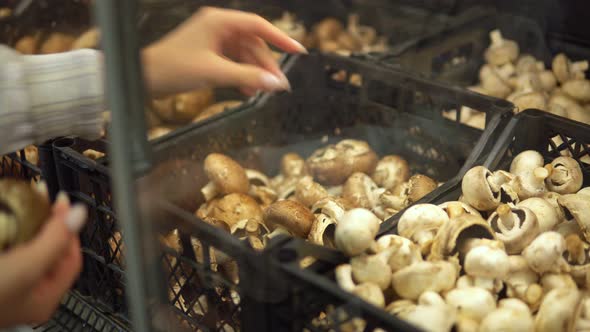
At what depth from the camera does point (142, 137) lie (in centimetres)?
76

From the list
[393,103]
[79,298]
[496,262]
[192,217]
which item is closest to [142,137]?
[192,217]

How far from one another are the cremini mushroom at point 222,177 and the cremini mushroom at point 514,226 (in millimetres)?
520

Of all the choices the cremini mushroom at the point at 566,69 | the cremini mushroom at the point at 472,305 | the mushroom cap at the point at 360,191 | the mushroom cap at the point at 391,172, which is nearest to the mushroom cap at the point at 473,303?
the cremini mushroom at the point at 472,305

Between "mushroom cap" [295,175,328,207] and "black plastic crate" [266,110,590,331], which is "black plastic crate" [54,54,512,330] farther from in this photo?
"mushroom cap" [295,175,328,207]

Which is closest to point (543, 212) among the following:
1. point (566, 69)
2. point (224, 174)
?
point (224, 174)

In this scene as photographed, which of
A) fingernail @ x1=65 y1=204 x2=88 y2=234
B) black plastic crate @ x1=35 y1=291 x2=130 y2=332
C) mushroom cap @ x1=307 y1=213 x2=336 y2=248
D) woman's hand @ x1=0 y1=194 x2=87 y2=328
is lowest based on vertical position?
black plastic crate @ x1=35 y1=291 x2=130 y2=332

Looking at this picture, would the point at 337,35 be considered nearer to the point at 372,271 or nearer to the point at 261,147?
the point at 261,147

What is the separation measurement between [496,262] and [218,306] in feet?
1.33

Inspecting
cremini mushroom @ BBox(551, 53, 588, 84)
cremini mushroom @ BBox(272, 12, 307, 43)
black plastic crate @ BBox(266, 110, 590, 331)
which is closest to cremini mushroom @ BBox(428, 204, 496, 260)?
black plastic crate @ BBox(266, 110, 590, 331)

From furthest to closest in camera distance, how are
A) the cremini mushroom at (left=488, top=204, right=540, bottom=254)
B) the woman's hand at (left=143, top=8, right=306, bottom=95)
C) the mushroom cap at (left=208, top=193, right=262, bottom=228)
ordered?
the mushroom cap at (left=208, top=193, right=262, bottom=228) → the cremini mushroom at (left=488, top=204, right=540, bottom=254) → the woman's hand at (left=143, top=8, right=306, bottom=95)

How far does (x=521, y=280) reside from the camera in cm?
102

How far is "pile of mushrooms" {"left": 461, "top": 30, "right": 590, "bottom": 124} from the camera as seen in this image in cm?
156

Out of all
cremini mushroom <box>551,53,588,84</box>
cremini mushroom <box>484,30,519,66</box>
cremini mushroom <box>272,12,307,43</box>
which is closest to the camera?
cremini mushroom <box>551,53,588,84</box>

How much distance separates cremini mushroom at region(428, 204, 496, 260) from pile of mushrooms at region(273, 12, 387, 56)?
1.10 m
